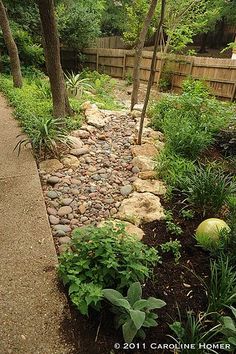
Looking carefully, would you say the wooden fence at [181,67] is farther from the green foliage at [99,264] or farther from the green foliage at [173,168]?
the green foliage at [99,264]

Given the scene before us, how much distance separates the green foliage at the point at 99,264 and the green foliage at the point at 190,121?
2065 millimetres

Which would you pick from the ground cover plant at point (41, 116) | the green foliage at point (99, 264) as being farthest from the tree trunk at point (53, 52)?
the green foliage at point (99, 264)

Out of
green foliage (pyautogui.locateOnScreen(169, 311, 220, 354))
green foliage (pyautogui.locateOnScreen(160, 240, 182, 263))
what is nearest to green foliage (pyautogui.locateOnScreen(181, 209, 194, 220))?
green foliage (pyautogui.locateOnScreen(160, 240, 182, 263))

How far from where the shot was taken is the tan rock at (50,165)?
11.6 ft

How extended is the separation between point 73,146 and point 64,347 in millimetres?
2819

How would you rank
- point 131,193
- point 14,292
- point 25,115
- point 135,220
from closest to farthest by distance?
point 14,292, point 135,220, point 131,193, point 25,115

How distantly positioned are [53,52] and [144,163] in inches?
81.8

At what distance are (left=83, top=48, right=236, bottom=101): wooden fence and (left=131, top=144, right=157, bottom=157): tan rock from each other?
5927 mm

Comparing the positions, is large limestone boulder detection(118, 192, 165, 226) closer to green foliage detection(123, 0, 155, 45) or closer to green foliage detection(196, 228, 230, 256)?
green foliage detection(196, 228, 230, 256)

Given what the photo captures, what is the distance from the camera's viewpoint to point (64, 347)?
1.65 metres

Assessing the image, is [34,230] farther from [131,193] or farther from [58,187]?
[131,193]

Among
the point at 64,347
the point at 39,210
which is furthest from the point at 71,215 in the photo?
the point at 64,347

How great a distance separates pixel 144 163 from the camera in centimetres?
363

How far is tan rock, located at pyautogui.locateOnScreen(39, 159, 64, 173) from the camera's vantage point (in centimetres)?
354
